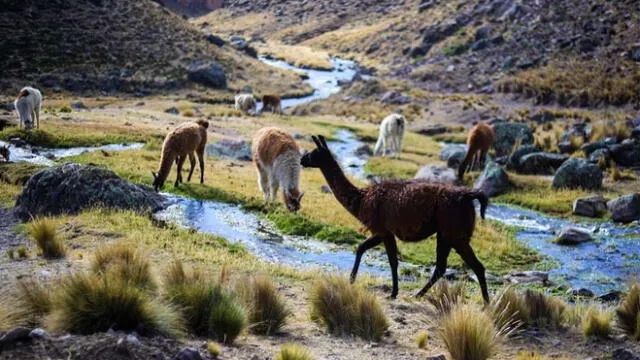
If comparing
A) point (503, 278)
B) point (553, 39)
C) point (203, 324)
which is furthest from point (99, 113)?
point (553, 39)

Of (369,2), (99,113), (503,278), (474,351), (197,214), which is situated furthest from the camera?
(369,2)

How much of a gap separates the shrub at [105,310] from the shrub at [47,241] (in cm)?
356

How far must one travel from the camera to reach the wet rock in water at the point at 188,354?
481 centimetres

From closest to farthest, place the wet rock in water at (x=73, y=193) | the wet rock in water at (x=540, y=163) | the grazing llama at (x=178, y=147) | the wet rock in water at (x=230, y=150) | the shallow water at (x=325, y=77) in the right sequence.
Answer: the wet rock in water at (x=73, y=193), the grazing llama at (x=178, y=147), the wet rock in water at (x=540, y=163), the wet rock in water at (x=230, y=150), the shallow water at (x=325, y=77)

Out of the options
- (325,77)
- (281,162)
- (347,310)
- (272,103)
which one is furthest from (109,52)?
(347,310)

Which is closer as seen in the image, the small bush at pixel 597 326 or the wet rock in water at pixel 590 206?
the small bush at pixel 597 326

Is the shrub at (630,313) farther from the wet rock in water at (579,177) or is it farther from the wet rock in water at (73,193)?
the wet rock in water at (579,177)

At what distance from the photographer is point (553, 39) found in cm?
5075

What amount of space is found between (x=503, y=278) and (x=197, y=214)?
6914mm

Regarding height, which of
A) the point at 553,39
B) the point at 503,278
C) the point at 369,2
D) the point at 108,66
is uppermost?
the point at 369,2

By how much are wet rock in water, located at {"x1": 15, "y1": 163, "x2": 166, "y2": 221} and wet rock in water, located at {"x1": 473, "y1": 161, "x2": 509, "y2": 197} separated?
36.2 feet

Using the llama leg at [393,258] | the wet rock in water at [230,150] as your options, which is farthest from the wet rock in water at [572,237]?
the wet rock in water at [230,150]

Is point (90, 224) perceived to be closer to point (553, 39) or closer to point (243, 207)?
point (243, 207)

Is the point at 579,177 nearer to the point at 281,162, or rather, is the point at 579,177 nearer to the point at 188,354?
the point at 281,162
